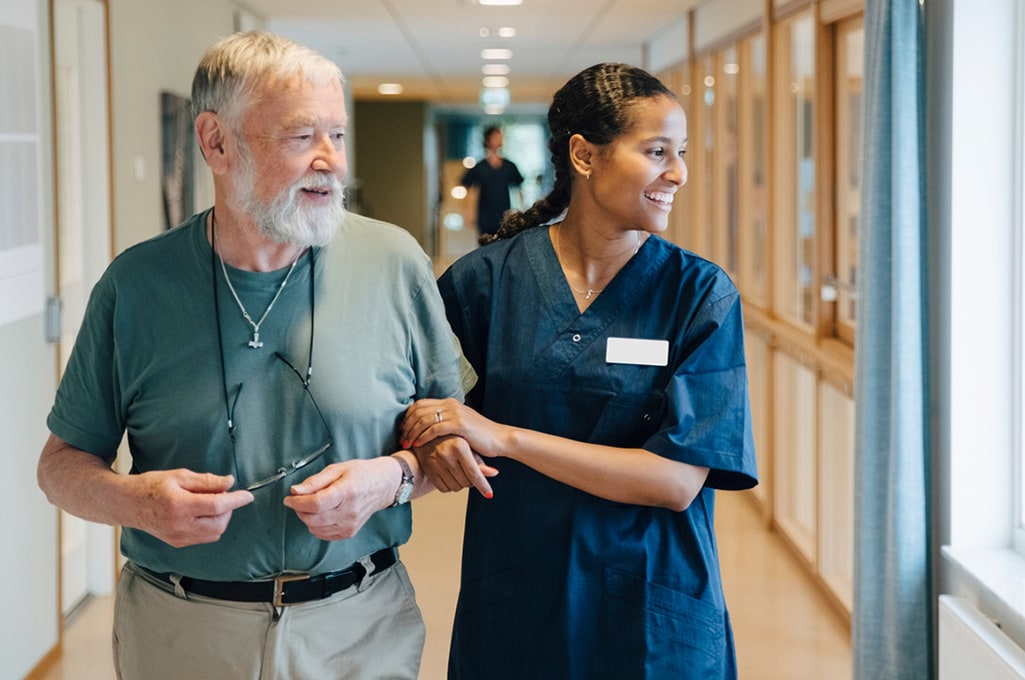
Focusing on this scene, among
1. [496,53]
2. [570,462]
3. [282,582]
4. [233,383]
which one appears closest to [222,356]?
[233,383]

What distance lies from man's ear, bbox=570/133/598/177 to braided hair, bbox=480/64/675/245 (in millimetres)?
11

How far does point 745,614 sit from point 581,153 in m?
3.19

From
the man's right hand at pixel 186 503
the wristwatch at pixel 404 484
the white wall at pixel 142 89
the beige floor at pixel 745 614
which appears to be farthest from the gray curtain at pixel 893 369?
the white wall at pixel 142 89

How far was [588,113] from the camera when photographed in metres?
2.07

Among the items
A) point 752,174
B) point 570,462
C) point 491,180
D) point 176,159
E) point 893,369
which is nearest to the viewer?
point 570,462

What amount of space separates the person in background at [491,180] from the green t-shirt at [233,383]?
1164 centimetres

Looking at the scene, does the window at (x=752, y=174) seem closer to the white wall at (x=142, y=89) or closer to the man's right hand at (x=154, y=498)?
the white wall at (x=142, y=89)

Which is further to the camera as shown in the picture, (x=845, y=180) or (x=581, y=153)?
(x=845, y=180)

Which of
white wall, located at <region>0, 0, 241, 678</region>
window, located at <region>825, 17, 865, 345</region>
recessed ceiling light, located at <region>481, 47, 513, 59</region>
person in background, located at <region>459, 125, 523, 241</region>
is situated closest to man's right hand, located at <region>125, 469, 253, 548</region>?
white wall, located at <region>0, 0, 241, 678</region>

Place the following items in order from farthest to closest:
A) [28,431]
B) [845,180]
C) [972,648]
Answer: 1. [845,180]
2. [28,431]
3. [972,648]

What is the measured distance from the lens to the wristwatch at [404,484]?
1.76 meters

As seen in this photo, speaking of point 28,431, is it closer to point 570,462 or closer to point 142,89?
point 142,89

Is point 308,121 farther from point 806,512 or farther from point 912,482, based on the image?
point 806,512

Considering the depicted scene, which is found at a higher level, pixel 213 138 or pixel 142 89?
pixel 142 89
